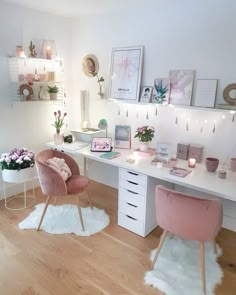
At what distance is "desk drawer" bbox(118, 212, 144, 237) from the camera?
8.28 ft

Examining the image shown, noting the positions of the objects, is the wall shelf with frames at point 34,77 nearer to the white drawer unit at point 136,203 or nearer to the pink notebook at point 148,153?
the pink notebook at point 148,153

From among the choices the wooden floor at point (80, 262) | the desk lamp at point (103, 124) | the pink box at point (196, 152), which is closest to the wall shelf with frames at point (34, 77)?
the desk lamp at point (103, 124)

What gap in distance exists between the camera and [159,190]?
190cm

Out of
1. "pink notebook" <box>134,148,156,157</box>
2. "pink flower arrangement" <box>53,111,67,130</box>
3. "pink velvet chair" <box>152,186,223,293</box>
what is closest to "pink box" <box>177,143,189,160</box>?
"pink notebook" <box>134,148,156,157</box>

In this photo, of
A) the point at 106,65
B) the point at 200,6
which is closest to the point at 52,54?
the point at 106,65

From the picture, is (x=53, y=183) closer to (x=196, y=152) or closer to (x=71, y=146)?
(x=71, y=146)

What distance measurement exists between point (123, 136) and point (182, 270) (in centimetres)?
160

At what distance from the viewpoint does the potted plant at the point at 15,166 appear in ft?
9.39

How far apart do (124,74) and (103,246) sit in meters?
1.94

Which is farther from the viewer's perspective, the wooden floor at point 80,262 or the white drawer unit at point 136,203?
the white drawer unit at point 136,203

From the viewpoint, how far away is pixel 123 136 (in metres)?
3.10

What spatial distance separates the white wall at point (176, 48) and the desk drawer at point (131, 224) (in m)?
0.93

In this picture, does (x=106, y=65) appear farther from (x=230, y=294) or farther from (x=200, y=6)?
(x=230, y=294)

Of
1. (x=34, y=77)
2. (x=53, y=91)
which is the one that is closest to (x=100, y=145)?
(x=53, y=91)
